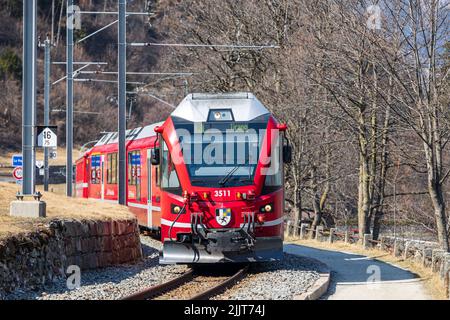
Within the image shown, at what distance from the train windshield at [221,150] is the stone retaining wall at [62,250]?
259cm

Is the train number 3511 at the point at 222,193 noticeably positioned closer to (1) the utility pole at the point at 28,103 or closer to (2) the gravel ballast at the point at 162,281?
(2) the gravel ballast at the point at 162,281

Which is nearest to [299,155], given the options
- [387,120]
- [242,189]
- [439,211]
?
[387,120]

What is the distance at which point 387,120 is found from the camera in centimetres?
2920

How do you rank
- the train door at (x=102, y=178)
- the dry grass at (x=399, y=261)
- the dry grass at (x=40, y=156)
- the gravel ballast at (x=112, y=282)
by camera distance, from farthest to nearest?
the dry grass at (x=40, y=156) → the train door at (x=102, y=178) → the dry grass at (x=399, y=261) → the gravel ballast at (x=112, y=282)

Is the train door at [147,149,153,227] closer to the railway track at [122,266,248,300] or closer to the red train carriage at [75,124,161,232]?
the red train carriage at [75,124,161,232]

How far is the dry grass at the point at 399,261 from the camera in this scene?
53.8 ft

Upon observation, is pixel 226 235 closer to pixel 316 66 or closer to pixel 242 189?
pixel 242 189

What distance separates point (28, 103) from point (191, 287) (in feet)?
17.7

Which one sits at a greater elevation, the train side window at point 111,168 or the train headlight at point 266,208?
the train side window at point 111,168

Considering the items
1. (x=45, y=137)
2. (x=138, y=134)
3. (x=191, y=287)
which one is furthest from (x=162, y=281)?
(x=138, y=134)

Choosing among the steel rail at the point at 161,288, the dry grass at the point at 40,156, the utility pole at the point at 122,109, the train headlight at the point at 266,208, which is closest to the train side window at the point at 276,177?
the train headlight at the point at 266,208

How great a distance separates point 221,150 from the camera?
18391mm

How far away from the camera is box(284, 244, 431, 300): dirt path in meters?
15.5

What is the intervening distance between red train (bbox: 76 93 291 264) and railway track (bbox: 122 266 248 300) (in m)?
0.49
